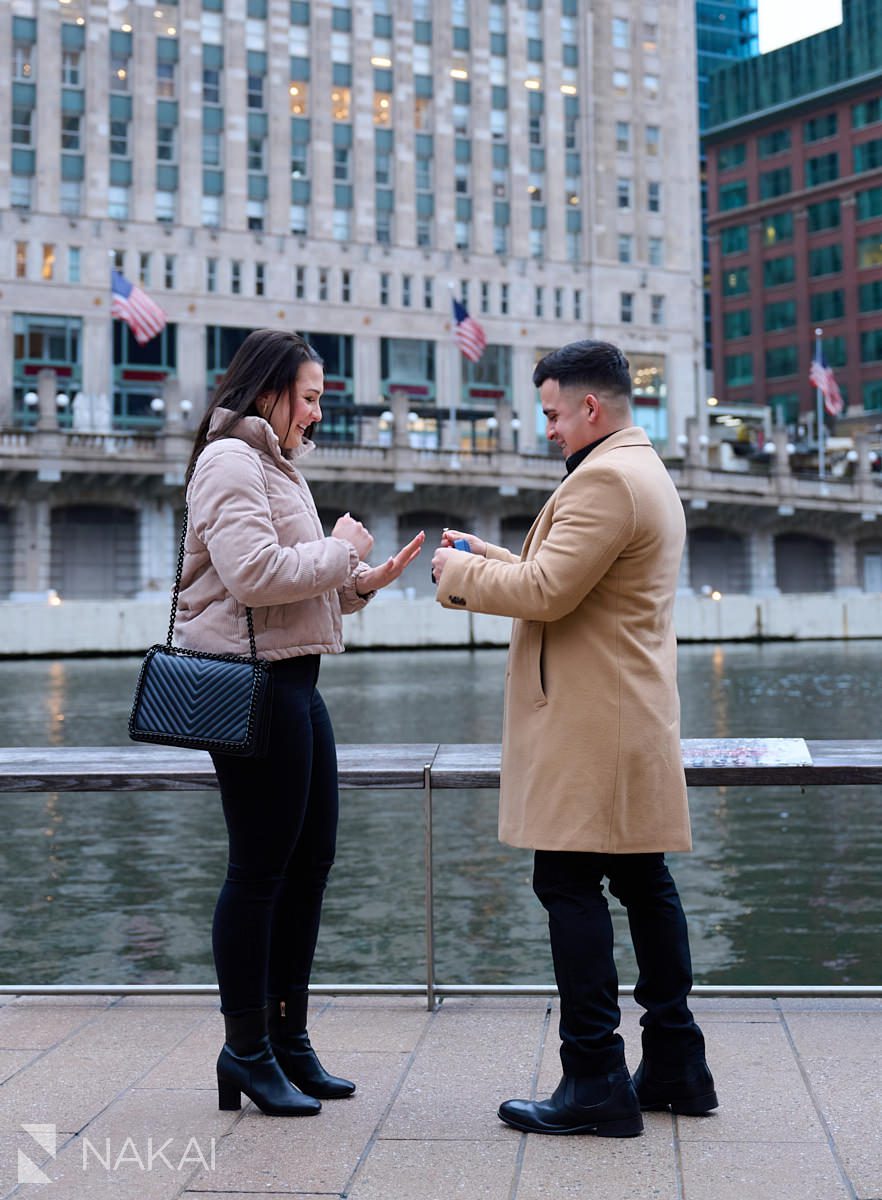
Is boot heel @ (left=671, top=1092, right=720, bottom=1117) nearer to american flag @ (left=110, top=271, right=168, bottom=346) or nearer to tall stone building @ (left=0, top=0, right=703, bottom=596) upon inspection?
american flag @ (left=110, top=271, right=168, bottom=346)

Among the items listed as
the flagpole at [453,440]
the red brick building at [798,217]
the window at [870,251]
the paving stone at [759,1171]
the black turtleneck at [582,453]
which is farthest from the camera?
the red brick building at [798,217]

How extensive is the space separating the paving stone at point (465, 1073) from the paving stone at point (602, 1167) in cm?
19

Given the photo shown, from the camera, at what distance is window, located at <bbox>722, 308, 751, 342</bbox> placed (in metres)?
98.0

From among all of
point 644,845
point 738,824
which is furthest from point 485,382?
point 644,845

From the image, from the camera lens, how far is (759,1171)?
334cm

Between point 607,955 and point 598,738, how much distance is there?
543mm

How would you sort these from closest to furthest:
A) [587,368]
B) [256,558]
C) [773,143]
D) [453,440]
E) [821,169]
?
[256,558] → [587,368] → [453,440] → [821,169] → [773,143]

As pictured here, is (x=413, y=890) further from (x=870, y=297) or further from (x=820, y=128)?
(x=820, y=128)

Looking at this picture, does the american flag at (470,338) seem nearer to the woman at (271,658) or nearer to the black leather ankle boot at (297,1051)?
the woman at (271,658)

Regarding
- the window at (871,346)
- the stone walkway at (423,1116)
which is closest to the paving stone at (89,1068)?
the stone walkway at (423,1116)

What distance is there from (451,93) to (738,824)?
63.3 m

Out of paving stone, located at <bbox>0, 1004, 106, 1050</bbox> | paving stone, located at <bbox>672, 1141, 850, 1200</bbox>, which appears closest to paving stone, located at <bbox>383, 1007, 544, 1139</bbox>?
paving stone, located at <bbox>672, 1141, 850, 1200</bbox>

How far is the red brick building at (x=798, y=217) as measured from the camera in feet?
300

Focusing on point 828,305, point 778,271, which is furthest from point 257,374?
point 778,271
